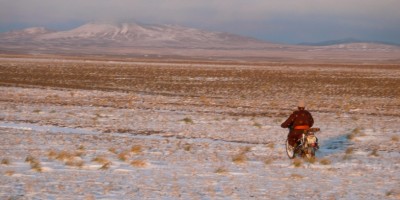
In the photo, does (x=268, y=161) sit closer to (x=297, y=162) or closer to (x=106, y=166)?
(x=297, y=162)

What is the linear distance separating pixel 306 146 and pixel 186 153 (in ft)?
9.65

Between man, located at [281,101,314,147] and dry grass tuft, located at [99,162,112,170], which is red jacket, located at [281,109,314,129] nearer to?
man, located at [281,101,314,147]

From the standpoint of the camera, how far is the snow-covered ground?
36.3 feet

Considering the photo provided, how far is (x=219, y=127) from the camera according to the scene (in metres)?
21.3

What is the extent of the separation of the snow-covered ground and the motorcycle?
0.67 ft

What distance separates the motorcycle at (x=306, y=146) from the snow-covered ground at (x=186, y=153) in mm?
205

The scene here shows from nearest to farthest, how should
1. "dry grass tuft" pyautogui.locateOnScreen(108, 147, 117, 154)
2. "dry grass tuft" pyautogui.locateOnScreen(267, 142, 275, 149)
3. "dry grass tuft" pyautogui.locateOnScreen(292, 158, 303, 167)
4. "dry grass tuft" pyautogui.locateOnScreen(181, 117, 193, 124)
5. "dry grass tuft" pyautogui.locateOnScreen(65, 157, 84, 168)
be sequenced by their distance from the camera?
"dry grass tuft" pyautogui.locateOnScreen(65, 157, 84, 168), "dry grass tuft" pyautogui.locateOnScreen(292, 158, 303, 167), "dry grass tuft" pyautogui.locateOnScreen(108, 147, 117, 154), "dry grass tuft" pyautogui.locateOnScreen(267, 142, 275, 149), "dry grass tuft" pyautogui.locateOnScreen(181, 117, 193, 124)

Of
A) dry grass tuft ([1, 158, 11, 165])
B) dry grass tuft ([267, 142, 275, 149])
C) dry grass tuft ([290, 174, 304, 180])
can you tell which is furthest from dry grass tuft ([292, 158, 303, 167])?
dry grass tuft ([1, 158, 11, 165])

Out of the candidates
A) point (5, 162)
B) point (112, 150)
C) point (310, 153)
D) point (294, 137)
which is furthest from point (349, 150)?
point (5, 162)

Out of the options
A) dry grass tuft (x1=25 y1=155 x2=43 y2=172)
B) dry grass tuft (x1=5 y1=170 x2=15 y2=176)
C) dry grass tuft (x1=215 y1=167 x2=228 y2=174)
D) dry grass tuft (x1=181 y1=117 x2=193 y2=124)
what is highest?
dry grass tuft (x1=5 y1=170 x2=15 y2=176)

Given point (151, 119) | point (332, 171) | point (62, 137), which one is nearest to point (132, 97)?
point (151, 119)

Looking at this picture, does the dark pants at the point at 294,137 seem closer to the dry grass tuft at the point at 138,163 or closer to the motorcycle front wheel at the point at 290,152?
the motorcycle front wheel at the point at 290,152

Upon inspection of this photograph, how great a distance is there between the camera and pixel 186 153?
15719 millimetres

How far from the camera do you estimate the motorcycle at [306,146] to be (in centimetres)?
1416
